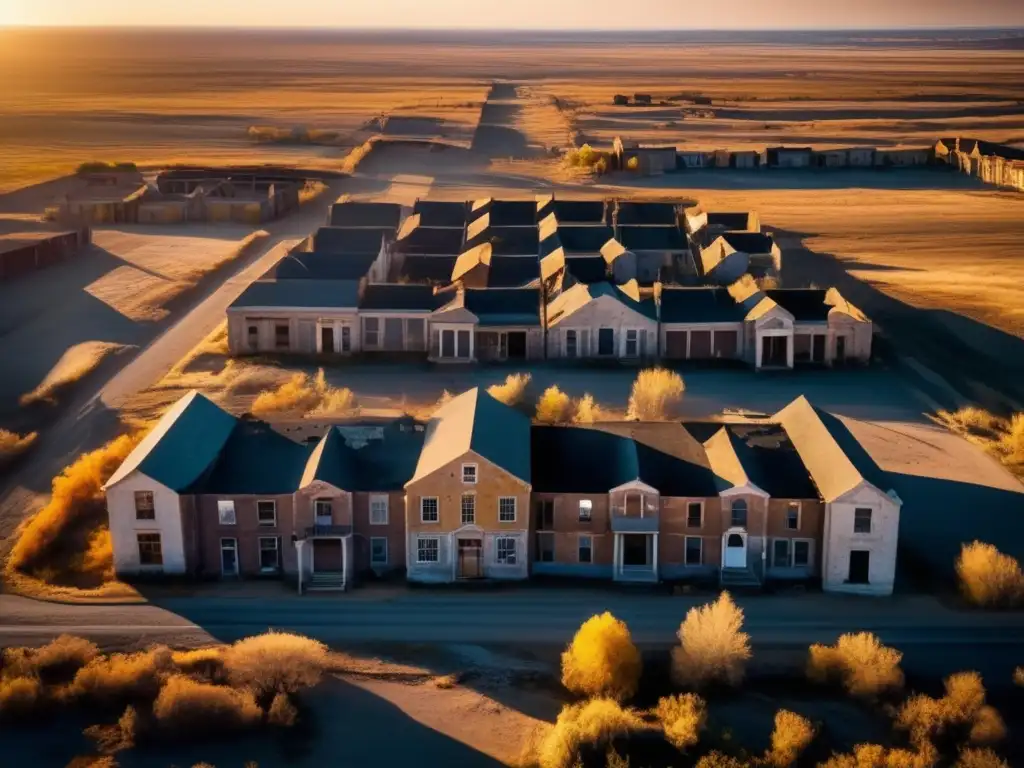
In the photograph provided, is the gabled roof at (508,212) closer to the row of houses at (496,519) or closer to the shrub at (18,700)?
the row of houses at (496,519)

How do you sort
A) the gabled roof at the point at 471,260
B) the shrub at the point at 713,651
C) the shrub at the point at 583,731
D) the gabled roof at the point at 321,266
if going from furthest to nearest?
the gabled roof at the point at 471,260, the gabled roof at the point at 321,266, the shrub at the point at 713,651, the shrub at the point at 583,731

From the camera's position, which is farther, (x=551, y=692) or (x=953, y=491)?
(x=953, y=491)

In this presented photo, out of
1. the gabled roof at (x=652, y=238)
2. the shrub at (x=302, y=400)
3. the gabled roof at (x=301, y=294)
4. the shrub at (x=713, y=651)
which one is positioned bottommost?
the shrub at (x=713, y=651)

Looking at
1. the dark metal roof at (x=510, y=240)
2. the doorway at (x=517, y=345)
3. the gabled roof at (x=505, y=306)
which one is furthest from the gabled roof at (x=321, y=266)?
the doorway at (x=517, y=345)

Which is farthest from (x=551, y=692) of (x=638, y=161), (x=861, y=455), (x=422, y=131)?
(x=422, y=131)

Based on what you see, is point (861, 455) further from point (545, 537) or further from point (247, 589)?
point (247, 589)

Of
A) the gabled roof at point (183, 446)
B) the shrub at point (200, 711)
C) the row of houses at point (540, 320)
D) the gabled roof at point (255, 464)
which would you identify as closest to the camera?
the shrub at point (200, 711)

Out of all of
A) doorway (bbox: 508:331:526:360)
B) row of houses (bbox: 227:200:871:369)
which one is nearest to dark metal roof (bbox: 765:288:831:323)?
row of houses (bbox: 227:200:871:369)
